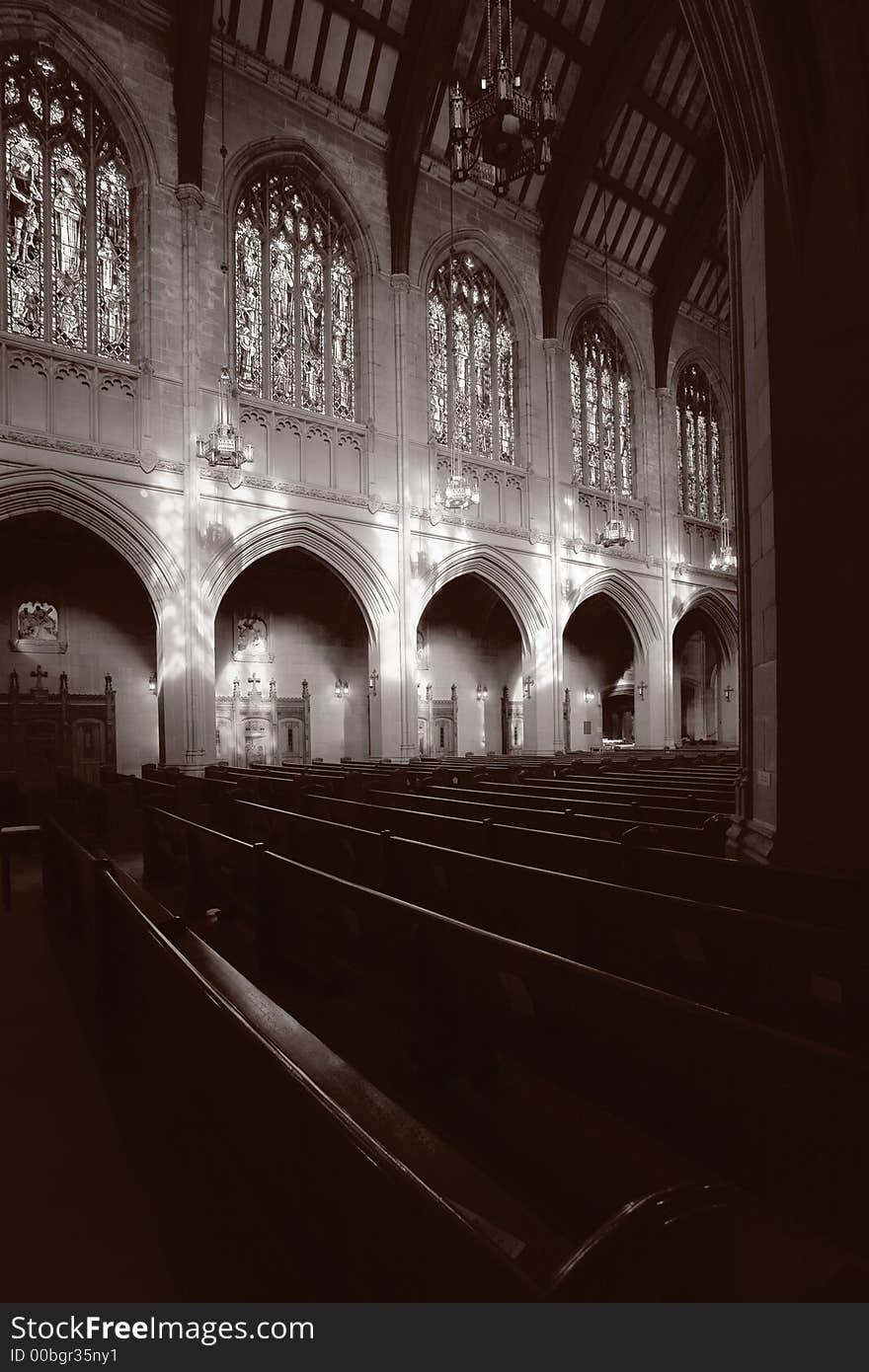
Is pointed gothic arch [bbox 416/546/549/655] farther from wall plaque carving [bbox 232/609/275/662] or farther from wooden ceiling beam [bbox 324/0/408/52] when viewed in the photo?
wooden ceiling beam [bbox 324/0/408/52]

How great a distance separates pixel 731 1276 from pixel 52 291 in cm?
1336

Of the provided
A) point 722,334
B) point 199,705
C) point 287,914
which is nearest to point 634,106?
point 722,334

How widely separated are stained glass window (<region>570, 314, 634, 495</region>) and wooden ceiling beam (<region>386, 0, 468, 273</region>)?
545 centimetres

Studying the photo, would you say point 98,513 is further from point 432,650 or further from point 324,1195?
point 324,1195

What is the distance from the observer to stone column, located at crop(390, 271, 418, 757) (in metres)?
14.4

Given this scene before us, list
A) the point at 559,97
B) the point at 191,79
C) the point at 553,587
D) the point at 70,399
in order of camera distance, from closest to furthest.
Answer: the point at 70,399 → the point at 191,79 → the point at 559,97 → the point at 553,587

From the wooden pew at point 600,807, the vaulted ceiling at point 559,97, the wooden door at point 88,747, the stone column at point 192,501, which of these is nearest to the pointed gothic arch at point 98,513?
the stone column at point 192,501

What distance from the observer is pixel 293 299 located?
1381 cm

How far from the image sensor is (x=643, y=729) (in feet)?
63.6

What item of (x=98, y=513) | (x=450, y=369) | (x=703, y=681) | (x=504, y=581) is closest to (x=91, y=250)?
(x=98, y=513)

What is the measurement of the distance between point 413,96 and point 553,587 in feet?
30.5

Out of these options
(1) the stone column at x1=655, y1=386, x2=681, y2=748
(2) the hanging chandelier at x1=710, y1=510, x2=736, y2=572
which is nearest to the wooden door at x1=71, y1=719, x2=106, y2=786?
(1) the stone column at x1=655, y1=386, x2=681, y2=748

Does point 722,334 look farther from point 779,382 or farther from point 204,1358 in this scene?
point 204,1358

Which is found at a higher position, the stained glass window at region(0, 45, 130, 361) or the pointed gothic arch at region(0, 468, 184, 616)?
the stained glass window at region(0, 45, 130, 361)
